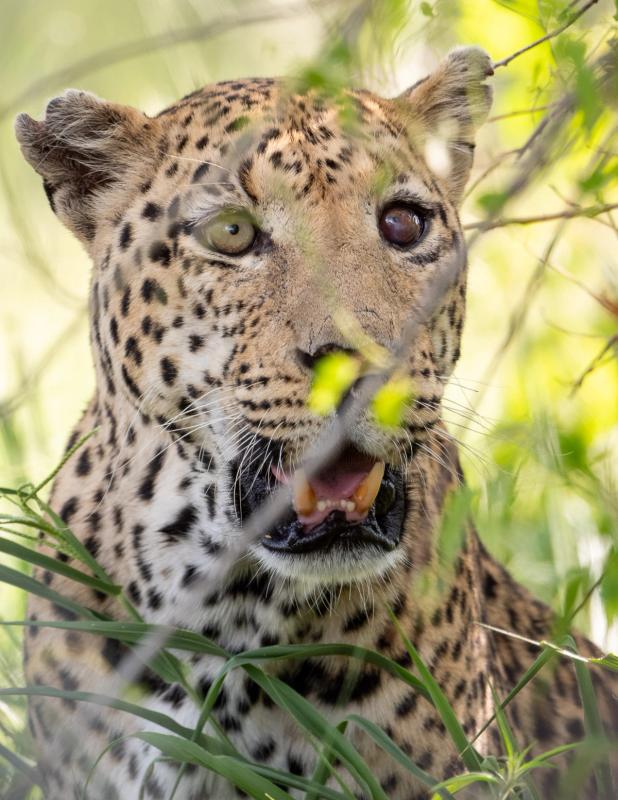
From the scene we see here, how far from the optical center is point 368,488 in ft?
12.0

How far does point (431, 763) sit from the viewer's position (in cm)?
399

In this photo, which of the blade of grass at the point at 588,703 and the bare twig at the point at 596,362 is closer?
the blade of grass at the point at 588,703

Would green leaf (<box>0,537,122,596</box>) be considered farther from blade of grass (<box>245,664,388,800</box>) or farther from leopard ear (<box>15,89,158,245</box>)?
leopard ear (<box>15,89,158,245</box>)

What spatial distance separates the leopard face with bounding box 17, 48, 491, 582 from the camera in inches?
142

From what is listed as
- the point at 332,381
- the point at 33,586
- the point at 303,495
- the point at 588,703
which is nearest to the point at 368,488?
the point at 303,495

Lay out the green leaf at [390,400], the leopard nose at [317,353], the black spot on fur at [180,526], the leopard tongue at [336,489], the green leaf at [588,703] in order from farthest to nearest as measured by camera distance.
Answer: the black spot on fur at [180,526] → the leopard tongue at [336,489] → the green leaf at [588,703] → the leopard nose at [317,353] → the green leaf at [390,400]

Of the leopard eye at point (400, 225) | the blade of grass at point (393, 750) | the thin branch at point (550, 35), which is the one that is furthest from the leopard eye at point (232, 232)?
the blade of grass at point (393, 750)

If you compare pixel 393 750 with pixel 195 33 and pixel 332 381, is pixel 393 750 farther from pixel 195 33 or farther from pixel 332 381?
pixel 195 33

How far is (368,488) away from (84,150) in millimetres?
1665

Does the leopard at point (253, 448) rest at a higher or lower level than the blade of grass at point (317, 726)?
higher

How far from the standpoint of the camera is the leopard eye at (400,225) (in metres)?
4.05

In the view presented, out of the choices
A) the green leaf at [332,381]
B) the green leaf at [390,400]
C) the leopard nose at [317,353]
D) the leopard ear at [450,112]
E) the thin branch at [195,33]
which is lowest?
the green leaf at [390,400]

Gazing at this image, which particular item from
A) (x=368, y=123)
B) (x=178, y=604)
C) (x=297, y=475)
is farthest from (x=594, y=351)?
(x=178, y=604)

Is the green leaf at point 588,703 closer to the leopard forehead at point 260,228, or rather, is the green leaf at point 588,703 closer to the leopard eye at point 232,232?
the leopard forehead at point 260,228
